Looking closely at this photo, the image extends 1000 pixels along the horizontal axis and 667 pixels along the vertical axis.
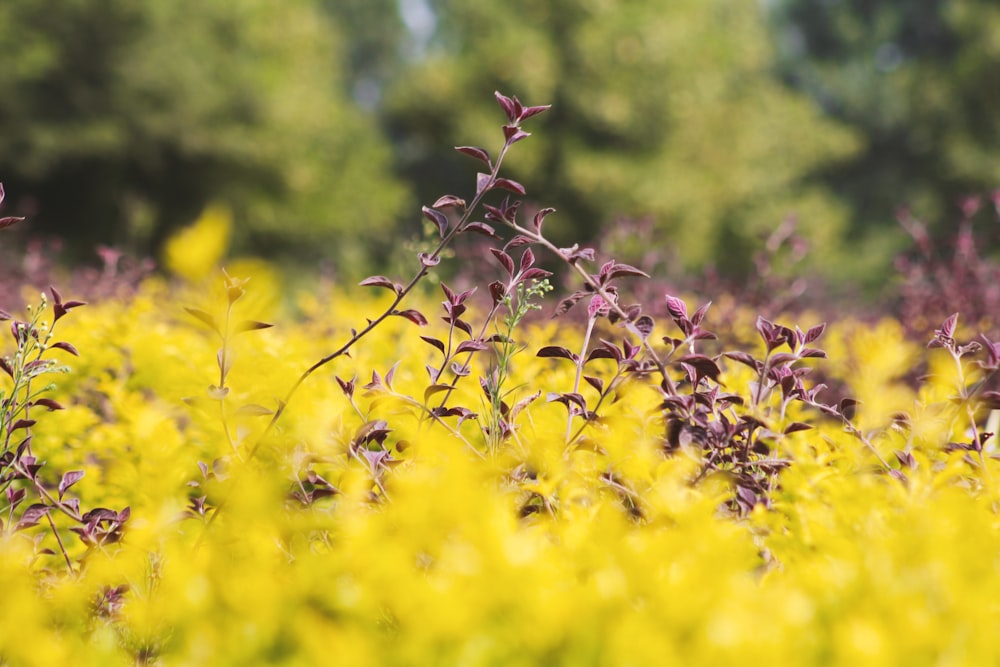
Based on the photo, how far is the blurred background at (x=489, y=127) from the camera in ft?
50.5

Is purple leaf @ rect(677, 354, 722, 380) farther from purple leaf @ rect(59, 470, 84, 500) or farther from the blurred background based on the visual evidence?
the blurred background

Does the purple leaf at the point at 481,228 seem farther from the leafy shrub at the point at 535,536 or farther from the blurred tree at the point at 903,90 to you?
the blurred tree at the point at 903,90

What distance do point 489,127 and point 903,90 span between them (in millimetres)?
13080

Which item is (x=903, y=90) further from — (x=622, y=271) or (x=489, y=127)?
(x=622, y=271)

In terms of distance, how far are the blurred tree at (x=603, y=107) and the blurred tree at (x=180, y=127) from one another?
217 centimetres

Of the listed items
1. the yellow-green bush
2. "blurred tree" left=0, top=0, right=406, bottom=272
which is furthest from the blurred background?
the yellow-green bush

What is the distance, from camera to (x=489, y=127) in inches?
720

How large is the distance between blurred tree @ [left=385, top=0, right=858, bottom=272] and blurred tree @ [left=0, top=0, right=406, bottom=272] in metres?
2.17

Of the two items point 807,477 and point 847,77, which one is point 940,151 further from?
point 807,477

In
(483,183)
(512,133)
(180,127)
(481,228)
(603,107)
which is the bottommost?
(481,228)

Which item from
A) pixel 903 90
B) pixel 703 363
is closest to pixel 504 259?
pixel 703 363

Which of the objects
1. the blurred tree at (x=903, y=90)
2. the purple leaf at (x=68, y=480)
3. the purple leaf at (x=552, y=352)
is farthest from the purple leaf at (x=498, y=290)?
the blurred tree at (x=903, y=90)

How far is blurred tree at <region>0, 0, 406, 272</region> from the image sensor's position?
591 inches

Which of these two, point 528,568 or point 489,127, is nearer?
point 528,568
